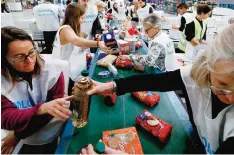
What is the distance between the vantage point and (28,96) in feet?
4.53

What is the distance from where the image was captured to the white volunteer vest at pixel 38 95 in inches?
51.2

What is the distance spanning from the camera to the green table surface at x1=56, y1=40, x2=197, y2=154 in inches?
42.9

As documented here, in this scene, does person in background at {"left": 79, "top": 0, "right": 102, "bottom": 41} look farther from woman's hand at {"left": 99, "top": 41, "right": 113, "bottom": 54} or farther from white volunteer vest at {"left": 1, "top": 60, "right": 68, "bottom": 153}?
white volunteer vest at {"left": 1, "top": 60, "right": 68, "bottom": 153}

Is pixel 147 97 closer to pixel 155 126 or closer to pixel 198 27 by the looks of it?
pixel 155 126

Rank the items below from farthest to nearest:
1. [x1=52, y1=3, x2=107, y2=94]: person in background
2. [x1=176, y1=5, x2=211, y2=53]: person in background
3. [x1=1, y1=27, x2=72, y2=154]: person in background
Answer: [x1=176, y1=5, x2=211, y2=53]: person in background
[x1=52, y1=3, x2=107, y2=94]: person in background
[x1=1, y1=27, x2=72, y2=154]: person in background

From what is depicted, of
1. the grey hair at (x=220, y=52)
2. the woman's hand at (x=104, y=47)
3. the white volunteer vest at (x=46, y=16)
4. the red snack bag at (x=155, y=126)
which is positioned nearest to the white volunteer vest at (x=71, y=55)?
the woman's hand at (x=104, y=47)

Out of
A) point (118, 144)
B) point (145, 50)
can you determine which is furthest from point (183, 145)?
point (145, 50)

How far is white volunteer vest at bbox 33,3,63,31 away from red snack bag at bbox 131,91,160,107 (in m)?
4.28

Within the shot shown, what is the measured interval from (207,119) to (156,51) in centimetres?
152

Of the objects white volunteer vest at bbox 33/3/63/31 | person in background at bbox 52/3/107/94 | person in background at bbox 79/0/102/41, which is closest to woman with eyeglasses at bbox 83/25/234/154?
person in background at bbox 52/3/107/94

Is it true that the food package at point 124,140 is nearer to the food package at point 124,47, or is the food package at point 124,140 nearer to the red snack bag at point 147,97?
the red snack bag at point 147,97

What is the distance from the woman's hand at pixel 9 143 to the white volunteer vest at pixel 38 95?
0.03 m

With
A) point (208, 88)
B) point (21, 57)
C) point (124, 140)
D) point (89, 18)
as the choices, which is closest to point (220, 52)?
point (208, 88)

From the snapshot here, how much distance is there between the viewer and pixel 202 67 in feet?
3.38
